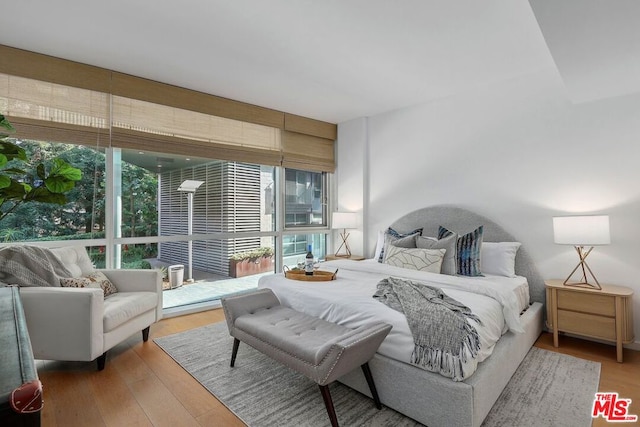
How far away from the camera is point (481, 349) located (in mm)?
1863

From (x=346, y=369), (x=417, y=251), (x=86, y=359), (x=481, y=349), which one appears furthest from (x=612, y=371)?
(x=86, y=359)

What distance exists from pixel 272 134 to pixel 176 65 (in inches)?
66.0

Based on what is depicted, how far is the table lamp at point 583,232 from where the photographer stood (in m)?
2.66

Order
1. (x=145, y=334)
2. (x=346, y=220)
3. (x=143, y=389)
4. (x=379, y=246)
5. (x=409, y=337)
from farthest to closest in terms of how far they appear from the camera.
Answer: (x=346, y=220) → (x=379, y=246) → (x=145, y=334) → (x=143, y=389) → (x=409, y=337)

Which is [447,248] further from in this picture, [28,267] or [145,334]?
[28,267]

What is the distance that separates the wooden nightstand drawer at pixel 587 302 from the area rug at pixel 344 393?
0.41 metres

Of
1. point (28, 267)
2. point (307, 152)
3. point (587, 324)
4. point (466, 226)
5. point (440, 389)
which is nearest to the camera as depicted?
point (440, 389)

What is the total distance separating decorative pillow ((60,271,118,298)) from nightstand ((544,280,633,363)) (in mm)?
3906

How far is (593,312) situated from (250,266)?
378 cm

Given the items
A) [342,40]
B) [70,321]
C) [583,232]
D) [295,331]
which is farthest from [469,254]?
[70,321]

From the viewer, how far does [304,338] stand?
2.00 meters

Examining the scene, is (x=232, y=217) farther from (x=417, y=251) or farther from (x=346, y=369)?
(x=346, y=369)

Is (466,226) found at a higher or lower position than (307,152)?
lower

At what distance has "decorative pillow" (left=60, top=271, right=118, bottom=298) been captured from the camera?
2566mm
